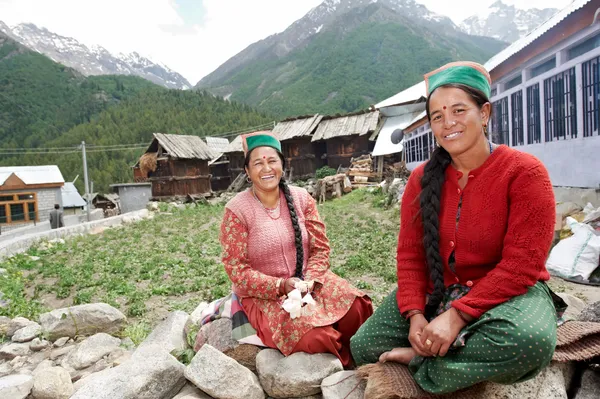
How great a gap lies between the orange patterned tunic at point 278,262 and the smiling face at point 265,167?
0.53 ft

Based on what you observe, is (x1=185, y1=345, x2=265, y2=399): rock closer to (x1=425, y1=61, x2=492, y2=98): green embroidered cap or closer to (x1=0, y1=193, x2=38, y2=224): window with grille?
(x1=425, y1=61, x2=492, y2=98): green embroidered cap

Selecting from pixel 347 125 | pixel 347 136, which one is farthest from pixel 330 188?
pixel 347 125

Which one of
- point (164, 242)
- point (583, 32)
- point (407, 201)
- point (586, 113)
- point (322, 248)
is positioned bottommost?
point (164, 242)

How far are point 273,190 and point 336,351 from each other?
1230 mm

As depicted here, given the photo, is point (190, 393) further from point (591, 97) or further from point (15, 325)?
point (591, 97)

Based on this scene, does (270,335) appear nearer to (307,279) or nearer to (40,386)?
(307,279)

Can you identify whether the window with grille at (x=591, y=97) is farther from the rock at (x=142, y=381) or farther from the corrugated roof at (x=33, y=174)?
the corrugated roof at (x=33, y=174)

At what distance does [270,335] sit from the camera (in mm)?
2600

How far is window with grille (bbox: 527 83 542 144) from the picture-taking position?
734 cm

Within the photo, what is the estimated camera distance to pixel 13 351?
4324mm

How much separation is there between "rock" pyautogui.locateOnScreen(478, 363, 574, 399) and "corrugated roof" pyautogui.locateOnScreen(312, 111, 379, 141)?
21.6 m

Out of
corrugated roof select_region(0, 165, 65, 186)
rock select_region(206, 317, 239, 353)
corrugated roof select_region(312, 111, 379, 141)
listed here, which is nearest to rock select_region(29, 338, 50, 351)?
rock select_region(206, 317, 239, 353)

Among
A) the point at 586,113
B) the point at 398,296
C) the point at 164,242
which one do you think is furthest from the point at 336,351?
the point at 164,242

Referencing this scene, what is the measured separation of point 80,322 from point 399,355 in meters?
4.05
